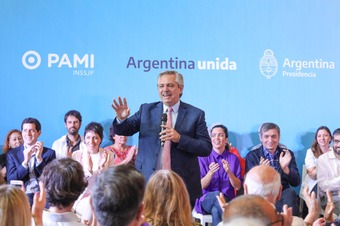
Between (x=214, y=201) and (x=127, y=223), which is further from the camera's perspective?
(x=214, y=201)

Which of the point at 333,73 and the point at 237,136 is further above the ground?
the point at 333,73

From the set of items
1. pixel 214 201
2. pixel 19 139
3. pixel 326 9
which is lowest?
pixel 214 201

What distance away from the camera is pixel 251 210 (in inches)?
65.6

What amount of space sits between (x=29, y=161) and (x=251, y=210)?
3379 mm

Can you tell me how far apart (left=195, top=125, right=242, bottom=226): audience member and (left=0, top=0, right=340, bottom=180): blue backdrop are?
0.58m

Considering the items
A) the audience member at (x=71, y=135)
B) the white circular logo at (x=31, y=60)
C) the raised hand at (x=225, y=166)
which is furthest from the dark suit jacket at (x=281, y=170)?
the white circular logo at (x=31, y=60)

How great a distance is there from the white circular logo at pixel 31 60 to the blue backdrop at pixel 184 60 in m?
0.01

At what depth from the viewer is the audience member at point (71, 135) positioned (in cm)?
552

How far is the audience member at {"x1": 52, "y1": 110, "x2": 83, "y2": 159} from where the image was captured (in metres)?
5.52

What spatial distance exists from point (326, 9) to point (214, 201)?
2651 millimetres

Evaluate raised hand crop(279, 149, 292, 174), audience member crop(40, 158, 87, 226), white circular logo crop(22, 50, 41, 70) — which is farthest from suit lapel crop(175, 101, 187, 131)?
white circular logo crop(22, 50, 41, 70)

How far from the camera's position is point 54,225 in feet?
8.09

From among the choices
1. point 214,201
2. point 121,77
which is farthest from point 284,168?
point 121,77

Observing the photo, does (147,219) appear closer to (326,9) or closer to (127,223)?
(127,223)
